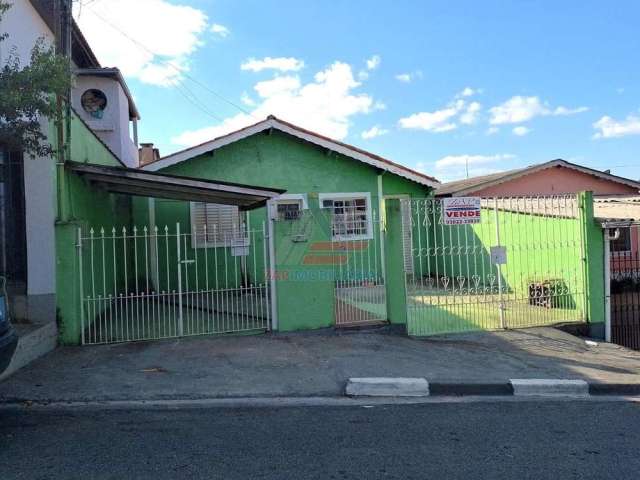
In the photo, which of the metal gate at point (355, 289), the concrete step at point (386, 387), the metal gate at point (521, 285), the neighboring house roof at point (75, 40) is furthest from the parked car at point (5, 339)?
the neighboring house roof at point (75, 40)

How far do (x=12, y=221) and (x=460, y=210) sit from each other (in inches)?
268

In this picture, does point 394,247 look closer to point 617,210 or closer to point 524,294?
point 524,294

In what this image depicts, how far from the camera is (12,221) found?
24.3ft

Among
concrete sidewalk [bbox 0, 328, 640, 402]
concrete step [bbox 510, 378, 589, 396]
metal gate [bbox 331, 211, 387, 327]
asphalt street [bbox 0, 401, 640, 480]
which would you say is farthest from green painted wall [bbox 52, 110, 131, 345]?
concrete step [bbox 510, 378, 589, 396]

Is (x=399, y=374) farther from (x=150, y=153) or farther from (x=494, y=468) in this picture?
(x=150, y=153)

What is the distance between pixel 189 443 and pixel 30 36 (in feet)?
28.6

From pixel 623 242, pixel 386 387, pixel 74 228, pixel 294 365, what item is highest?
pixel 74 228

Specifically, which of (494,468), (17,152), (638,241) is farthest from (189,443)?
(638,241)

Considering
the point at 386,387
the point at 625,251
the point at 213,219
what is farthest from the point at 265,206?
the point at 625,251

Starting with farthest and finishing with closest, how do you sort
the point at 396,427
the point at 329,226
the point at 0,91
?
the point at 329,226, the point at 0,91, the point at 396,427

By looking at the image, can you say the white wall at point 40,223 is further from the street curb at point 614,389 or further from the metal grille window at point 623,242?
the metal grille window at point 623,242

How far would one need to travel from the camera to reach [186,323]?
8.61 metres

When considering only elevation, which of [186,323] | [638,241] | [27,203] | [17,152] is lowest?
[186,323]

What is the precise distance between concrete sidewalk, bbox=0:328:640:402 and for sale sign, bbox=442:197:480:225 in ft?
6.31
